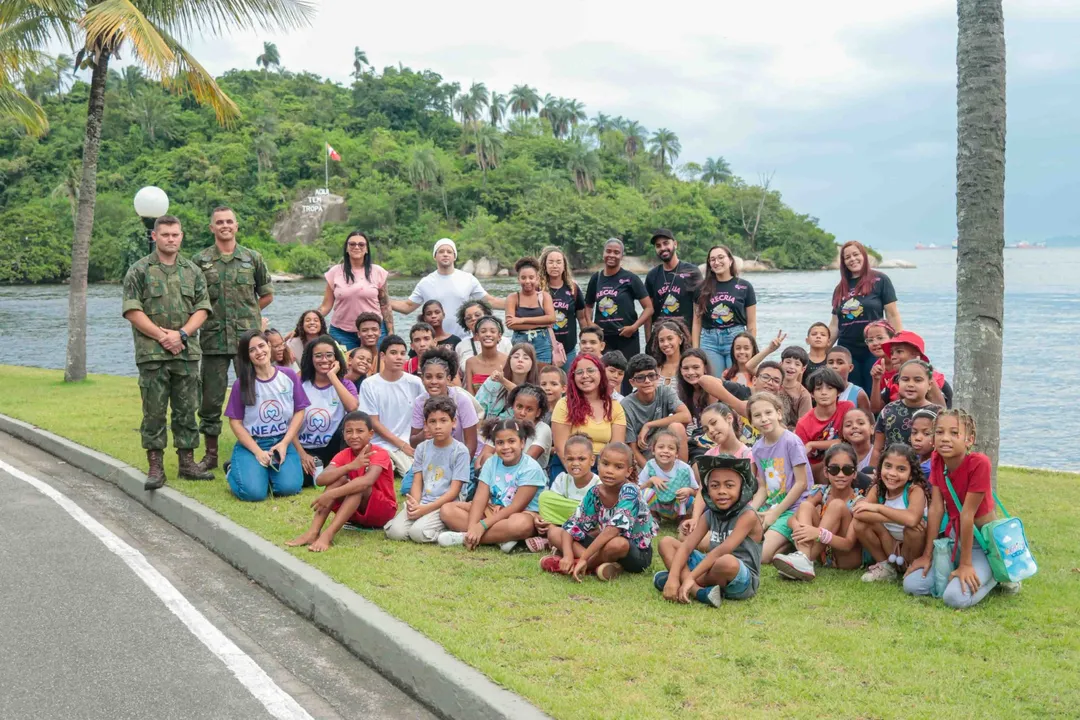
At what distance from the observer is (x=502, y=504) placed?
276 inches

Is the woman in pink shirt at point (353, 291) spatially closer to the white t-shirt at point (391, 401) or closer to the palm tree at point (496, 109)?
the white t-shirt at point (391, 401)

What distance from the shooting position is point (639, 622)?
5.27 meters

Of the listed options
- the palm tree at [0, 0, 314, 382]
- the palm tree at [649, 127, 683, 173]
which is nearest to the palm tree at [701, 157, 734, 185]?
the palm tree at [649, 127, 683, 173]

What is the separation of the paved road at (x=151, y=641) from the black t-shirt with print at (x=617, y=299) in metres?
4.70

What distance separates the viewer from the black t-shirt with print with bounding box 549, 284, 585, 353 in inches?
401

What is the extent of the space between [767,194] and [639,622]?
10766 cm

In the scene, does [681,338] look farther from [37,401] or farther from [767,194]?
[767,194]

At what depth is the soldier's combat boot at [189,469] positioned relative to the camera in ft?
29.1

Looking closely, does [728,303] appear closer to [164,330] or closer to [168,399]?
[164,330]

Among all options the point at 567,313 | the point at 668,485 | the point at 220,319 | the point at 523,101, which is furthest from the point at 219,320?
the point at 523,101

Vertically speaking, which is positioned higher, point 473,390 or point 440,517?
point 473,390

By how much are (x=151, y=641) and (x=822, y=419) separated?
477 cm

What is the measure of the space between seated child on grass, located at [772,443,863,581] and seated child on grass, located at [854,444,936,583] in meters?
0.14

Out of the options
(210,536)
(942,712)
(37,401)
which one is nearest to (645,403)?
(210,536)
